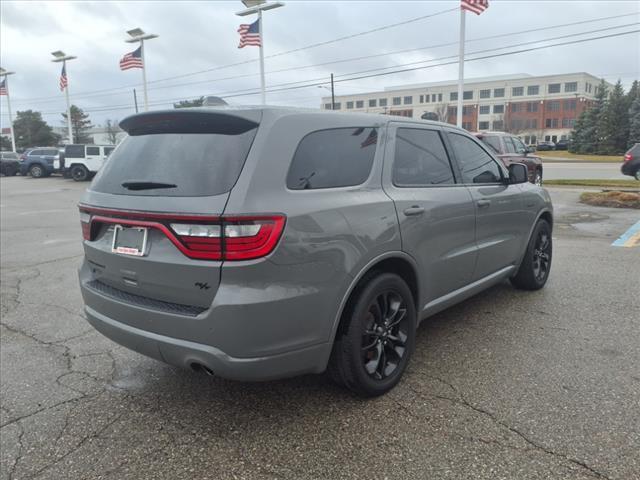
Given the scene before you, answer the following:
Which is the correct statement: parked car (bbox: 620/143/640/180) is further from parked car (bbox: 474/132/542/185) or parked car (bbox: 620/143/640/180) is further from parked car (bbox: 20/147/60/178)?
parked car (bbox: 20/147/60/178)

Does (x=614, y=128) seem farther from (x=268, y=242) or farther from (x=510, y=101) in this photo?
(x=268, y=242)

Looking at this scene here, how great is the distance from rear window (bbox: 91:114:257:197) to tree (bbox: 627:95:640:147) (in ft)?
174

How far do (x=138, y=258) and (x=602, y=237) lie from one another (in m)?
7.91

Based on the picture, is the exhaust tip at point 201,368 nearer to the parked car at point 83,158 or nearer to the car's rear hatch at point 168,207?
A: the car's rear hatch at point 168,207

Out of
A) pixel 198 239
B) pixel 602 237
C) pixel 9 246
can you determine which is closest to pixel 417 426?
pixel 198 239

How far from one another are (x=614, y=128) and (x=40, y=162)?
51.8 m

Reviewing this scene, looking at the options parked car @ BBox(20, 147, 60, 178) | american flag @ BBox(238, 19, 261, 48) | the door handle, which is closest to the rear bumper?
the door handle

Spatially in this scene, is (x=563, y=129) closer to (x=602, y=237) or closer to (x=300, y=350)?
(x=602, y=237)

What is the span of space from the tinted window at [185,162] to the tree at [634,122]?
53085 mm

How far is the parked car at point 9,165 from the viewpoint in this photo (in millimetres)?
35125

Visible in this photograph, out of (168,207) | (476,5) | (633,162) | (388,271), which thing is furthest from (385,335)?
(633,162)

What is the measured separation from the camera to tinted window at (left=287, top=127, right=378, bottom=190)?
2.64 metres

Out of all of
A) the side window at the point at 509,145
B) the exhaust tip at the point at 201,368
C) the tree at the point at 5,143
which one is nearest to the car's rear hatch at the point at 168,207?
the exhaust tip at the point at 201,368

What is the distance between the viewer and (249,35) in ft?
80.9
